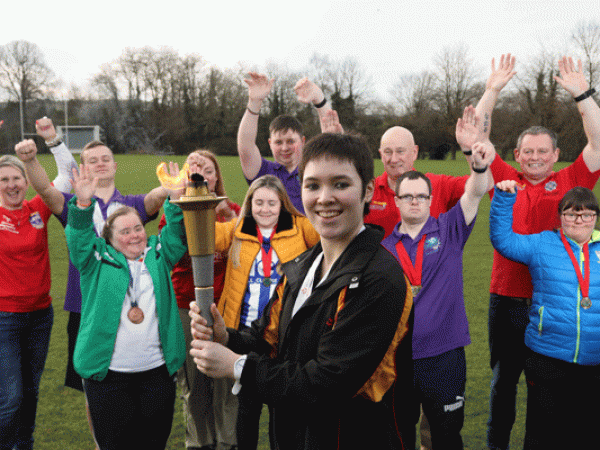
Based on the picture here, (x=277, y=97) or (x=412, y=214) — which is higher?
(x=277, y=97)

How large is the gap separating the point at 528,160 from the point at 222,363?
319 centimetres

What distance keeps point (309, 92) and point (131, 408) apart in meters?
2.97

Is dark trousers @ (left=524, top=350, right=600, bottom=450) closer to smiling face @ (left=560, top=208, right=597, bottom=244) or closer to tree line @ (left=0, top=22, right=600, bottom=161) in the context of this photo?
smiling face @ (left=560, top=208, right=597, bottom=244)

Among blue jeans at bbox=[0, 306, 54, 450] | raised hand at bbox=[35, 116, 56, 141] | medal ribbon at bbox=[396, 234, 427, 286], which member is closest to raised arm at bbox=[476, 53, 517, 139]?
medal ribbon at bbox=[396, 234, 427, 286]

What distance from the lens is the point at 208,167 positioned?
12.5ft

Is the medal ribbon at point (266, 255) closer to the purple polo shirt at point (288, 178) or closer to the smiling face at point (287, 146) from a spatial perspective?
the purple polo shirt at point (288, 178)

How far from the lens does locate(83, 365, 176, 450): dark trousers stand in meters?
2.90

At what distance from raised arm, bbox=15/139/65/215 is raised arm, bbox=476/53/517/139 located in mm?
3200

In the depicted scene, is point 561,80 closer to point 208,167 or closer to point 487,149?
point 487,149

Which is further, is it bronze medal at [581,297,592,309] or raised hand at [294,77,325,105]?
raised hand at [294,77,325,105]

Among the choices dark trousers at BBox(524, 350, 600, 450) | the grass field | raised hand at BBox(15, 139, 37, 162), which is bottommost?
the grass field

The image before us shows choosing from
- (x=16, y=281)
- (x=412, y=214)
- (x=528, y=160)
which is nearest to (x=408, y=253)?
(x=412, y=214)

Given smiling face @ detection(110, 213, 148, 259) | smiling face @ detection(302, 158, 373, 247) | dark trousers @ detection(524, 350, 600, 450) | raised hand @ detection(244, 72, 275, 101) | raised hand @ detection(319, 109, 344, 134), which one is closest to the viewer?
smiling face @ detection(302, 158, 373, 247)

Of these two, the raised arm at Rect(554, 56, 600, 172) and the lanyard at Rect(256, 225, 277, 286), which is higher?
the raised arm at Rect(554, 56, 600, 172)
